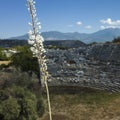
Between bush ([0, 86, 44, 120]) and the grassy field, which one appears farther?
the grassy field

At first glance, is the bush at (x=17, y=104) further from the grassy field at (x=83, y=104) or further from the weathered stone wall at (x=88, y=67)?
the weathered stone wall at (x=88, y=67)

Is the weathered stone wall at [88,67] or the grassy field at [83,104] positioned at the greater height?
the weathered stone wall at [88,67]

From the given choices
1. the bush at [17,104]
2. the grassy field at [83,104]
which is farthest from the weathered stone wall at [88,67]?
the bush at [17,104]

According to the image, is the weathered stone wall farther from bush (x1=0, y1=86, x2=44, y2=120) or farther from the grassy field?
bush (x1=0, y1=86, x2=44, y2=120)

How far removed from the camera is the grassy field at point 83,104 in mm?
27516

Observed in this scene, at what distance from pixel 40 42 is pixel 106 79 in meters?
28.6

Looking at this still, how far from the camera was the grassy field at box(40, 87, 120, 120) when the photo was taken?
27516mm

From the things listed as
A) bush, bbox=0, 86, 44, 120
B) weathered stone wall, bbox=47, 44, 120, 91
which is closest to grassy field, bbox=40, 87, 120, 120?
weathered stone wall, bbox=47, 44, 120, 91

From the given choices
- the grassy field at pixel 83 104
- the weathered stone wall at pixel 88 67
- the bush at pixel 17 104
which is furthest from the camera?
the weathered stone wall at pixel 88 67

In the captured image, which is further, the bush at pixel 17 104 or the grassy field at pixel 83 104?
the grassy field at pixel 83 104

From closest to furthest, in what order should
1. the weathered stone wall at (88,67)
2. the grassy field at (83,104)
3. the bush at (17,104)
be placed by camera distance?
the bush at (17,104), the grassy field at (83,104), the weathered stone wall at (88,67)

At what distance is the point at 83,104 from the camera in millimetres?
30250

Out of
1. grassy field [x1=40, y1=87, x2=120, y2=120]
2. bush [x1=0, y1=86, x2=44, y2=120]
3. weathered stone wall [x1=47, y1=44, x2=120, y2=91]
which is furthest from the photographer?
weathered stone wall [x1=47, y1=44, x2=120, y2=91]

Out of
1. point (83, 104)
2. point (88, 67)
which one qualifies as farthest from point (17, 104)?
point (88, 67)
